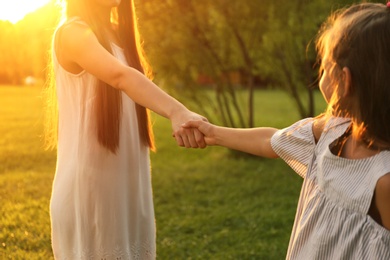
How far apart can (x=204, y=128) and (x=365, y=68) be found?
819 millimetres

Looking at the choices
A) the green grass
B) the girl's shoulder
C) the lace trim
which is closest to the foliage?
the green grass

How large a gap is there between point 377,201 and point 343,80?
39cm

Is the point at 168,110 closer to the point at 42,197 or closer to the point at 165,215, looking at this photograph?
the point at 165,215

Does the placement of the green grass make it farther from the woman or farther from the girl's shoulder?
the girl's shoulder

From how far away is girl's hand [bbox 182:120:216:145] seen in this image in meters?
2.67

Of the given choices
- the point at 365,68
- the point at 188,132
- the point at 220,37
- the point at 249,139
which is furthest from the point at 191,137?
the point at 220,37

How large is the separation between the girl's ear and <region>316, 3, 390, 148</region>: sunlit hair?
1cm

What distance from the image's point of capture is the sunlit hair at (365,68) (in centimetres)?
207

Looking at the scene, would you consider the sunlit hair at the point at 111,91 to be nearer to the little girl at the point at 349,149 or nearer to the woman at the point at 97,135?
the woman at the point at 97,135

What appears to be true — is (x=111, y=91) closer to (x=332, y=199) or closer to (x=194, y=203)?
(x=332, y=199)

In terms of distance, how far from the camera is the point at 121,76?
2709mm

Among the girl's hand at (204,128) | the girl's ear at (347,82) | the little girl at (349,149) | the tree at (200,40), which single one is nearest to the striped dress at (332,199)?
the little girl at (349,149)

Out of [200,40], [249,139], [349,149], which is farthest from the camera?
[200,40]

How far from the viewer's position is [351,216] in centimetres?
210
